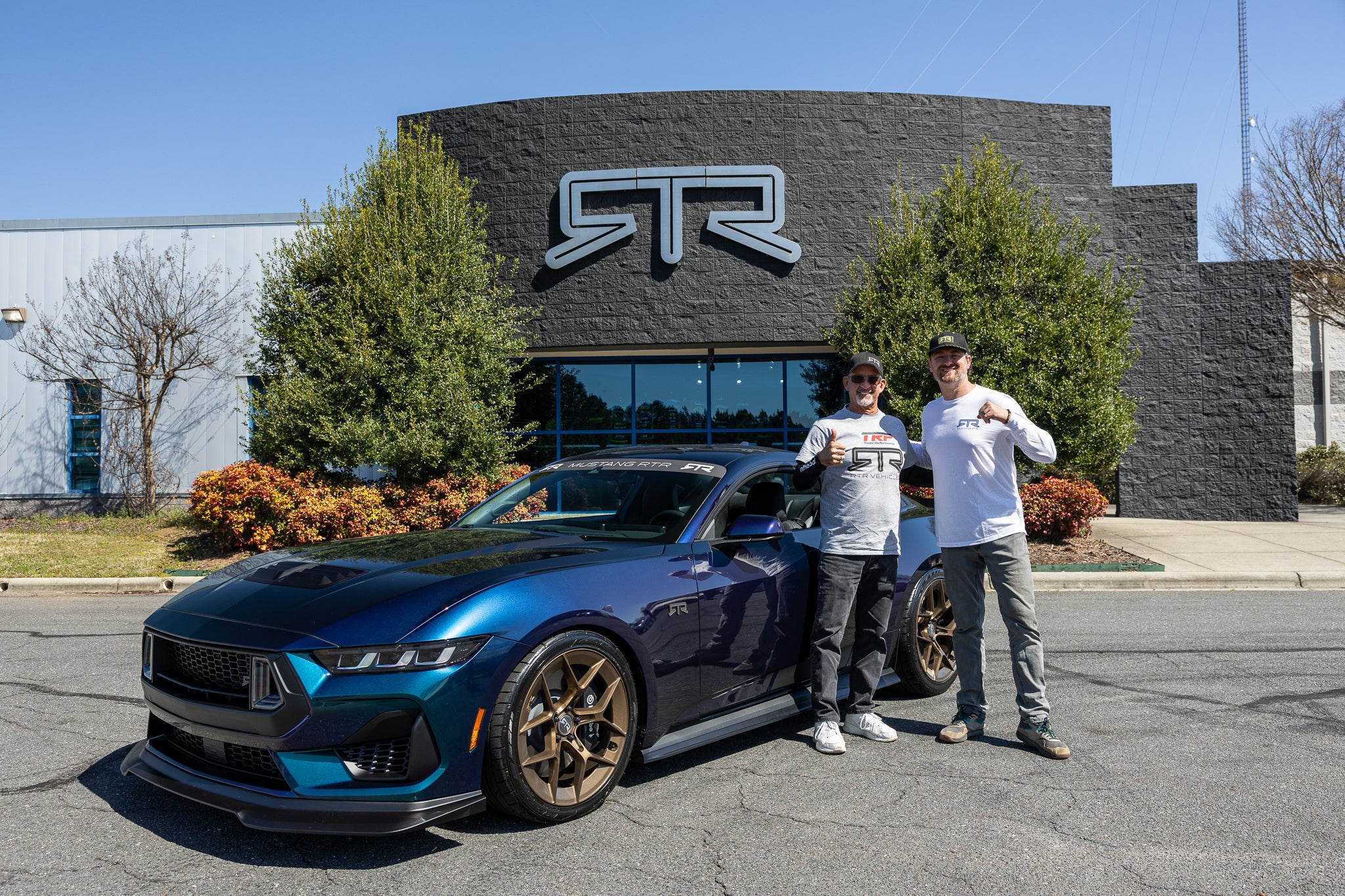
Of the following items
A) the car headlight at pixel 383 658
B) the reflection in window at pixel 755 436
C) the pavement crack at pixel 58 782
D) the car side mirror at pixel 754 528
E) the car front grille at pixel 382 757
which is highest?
the reflection in window at pixel 755 436

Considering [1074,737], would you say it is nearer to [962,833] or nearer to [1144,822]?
[1144,822]

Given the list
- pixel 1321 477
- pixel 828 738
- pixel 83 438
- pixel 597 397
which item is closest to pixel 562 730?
pixel 828 738

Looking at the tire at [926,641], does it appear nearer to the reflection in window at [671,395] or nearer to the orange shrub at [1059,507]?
the orange shrub at [1059,507]

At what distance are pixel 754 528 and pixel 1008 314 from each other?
10.0 m

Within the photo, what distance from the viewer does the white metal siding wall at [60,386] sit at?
18.2 m

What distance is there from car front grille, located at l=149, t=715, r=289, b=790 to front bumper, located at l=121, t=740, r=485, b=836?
0.05 meters

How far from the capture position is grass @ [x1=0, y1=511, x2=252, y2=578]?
11.9 m

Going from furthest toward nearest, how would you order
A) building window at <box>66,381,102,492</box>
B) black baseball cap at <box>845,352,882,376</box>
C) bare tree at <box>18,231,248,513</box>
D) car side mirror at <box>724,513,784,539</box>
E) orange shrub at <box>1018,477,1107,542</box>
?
building window at <box>66,381,102,492</box> → bare tree at <box>18,231,248,513</box> → orange shrub at <box>1018,477,1107,542</box> → black baseball cap at <box>845,352,882,376</box> → car side mirror at <box>724,513,784,539</box>

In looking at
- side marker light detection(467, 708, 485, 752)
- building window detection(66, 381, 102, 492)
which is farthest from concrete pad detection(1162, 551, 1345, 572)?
building window detection(66, 381, 102, 492)

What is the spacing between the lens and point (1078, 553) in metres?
12.6

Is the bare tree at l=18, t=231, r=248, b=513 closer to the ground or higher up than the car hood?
higher up

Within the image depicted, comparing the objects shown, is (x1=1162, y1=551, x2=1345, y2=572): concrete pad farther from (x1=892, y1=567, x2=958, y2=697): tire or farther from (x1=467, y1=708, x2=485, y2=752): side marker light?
(x1=467, y1=708, x2=485, y2=752): side marker light

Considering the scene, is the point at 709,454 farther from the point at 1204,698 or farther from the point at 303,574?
the point at 1204,698

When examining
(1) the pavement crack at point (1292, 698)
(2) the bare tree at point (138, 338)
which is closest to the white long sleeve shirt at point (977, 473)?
(1) the pavement crack at point (1292, 698)
